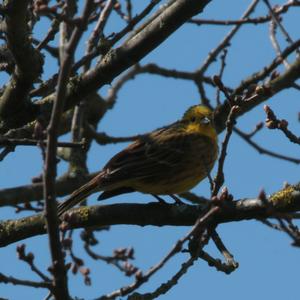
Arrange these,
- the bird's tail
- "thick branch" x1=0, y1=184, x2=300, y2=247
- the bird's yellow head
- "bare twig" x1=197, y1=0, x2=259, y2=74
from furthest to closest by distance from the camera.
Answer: the bird's yellow head, "bare twig" x1=197, y1=0, x2=259, y2=74, the bird's tail, "thick branch" x1=0, y1=184, x2=300, y2=247

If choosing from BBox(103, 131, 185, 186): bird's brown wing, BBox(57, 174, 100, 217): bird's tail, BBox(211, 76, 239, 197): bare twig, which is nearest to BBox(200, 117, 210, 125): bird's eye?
BBox(103, 131, 185, 186): bird's brown wing

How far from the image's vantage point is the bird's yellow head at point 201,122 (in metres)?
8.58

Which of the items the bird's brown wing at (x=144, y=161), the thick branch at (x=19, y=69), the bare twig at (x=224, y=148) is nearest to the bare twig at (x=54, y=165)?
the bare twig at (x=224, y=148)

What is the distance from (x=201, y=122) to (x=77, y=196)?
2.32m

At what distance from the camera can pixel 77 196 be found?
679 centimetres

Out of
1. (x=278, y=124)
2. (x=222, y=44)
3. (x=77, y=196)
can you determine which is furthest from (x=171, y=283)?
(x=222, y=44)

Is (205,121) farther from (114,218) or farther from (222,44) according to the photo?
(114,218)

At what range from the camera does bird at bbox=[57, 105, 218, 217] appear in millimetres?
7336

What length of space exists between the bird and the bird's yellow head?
0.01m

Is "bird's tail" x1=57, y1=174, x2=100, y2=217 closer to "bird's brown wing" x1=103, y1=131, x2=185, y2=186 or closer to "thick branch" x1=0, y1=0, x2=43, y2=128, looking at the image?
"bird's brown wing" x1=103, y1=131, x2=185, y2=186

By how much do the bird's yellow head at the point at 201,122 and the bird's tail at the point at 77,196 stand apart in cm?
188

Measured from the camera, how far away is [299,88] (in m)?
6.04

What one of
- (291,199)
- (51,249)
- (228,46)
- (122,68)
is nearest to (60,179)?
(228,46)

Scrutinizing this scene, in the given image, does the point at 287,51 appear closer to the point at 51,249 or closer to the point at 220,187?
the point at 220,187
